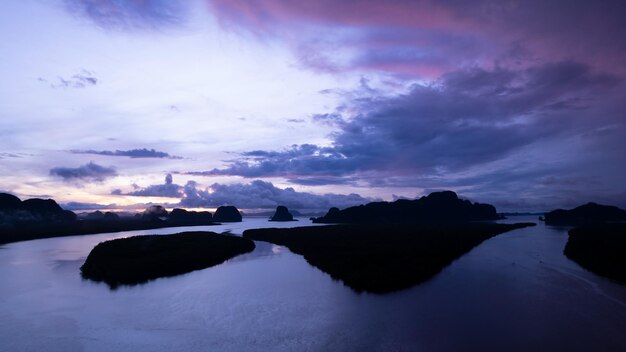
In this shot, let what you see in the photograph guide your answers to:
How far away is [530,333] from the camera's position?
21.6 meters

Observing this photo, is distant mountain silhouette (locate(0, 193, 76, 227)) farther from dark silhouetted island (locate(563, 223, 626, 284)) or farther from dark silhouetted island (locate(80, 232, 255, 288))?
dark silhouetted island (locate(563, 223, 626, 284))

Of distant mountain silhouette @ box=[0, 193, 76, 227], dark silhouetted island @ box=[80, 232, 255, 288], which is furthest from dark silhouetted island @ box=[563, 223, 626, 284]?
distant mountain silhouette @ box=[0, 193, 76, 227]

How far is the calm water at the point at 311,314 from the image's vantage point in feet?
67.2

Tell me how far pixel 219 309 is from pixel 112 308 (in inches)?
336

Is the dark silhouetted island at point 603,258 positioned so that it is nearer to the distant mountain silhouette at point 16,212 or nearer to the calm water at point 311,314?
the calm water at point 311,314

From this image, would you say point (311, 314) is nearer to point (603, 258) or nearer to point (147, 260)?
point (147, 260)

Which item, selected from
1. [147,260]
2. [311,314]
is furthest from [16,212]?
[311,314]

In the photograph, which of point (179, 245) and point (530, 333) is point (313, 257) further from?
point (530, 333)

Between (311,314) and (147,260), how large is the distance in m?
30.4

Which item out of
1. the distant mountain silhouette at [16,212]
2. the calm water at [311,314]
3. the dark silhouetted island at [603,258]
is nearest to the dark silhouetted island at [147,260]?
the calm water at [311,314]

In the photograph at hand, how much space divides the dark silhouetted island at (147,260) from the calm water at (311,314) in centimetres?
249

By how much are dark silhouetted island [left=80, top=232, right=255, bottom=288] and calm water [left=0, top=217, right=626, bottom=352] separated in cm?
249

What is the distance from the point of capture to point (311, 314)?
2611 centimetres

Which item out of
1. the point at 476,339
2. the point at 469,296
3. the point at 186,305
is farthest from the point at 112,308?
the point at 469,296
